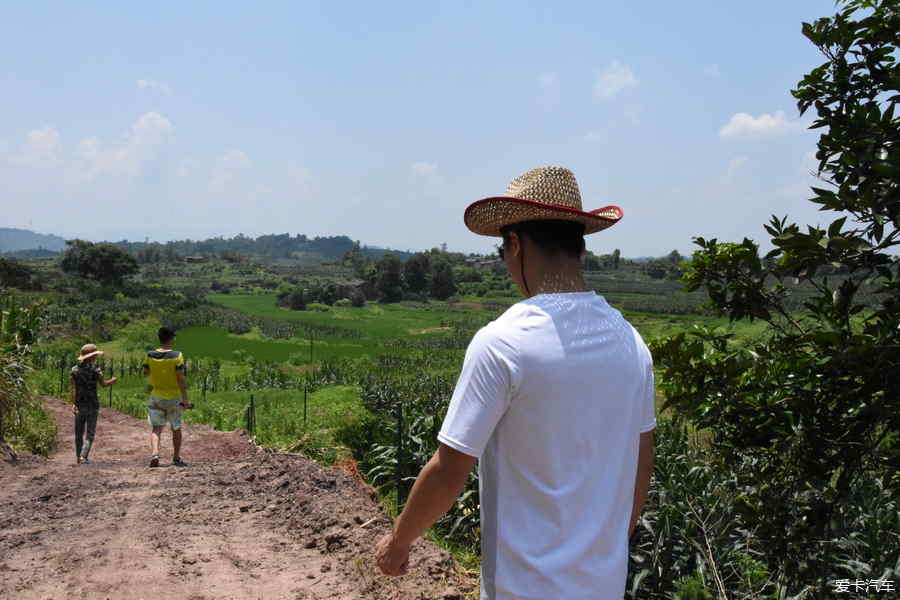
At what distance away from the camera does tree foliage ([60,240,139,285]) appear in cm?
5266

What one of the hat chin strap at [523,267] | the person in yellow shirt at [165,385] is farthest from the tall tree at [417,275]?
the hat chin strap at [523,267]

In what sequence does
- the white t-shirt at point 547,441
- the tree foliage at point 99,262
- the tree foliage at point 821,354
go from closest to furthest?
the white t-shirt at point 547,441
the tree foliage at point 821,354
the tree foliage at point 99,262

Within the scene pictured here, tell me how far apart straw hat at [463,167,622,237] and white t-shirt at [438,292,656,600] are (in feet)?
0.71

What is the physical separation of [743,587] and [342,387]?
13.9 metres

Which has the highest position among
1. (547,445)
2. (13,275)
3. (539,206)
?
(539,206)

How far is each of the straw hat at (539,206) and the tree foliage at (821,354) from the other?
1.02 metres

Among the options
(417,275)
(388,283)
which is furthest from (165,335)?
(417,275)

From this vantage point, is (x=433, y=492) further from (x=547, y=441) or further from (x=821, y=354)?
(x=821, y=354)

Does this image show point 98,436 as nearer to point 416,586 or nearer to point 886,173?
point 416,586

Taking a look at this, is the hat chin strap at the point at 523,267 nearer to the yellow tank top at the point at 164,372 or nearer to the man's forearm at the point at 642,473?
the man's forearm at the point at 642,473

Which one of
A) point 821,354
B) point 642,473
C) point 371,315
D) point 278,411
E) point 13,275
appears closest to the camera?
point 642,473

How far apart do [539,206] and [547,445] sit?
0.55 m

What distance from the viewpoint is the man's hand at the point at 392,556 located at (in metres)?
1.52

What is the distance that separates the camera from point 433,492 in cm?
143
